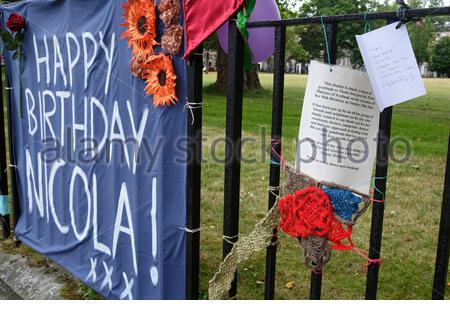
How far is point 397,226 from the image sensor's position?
4020 millimetres

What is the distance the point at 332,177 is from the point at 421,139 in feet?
22.7

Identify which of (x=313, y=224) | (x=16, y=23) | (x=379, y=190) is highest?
(x=16, y=23)

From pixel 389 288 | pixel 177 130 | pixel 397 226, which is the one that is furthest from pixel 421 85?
pixel 397 226

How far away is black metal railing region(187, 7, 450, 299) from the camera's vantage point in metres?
1.44

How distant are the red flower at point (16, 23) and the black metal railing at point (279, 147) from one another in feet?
6.12

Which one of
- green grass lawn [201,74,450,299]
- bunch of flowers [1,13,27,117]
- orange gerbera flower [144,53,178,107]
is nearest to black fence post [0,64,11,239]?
bunch of flowers [1,13,27,117]

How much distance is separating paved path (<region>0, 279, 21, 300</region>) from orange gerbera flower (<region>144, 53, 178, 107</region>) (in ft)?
5.72

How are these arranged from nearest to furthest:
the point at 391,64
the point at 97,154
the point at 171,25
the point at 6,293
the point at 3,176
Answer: the point at 391,64
the point at 171,25
the point at 97,154
the point at 6,293
the point at 3,176

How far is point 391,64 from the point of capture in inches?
54.0

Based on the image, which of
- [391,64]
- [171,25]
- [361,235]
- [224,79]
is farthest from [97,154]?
[224,79]

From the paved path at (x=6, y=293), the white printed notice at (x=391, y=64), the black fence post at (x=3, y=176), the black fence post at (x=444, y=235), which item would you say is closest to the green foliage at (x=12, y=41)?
the black fence post at (x=3, y=176)

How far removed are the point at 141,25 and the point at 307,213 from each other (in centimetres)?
116

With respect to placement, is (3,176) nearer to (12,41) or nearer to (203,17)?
(12,41)

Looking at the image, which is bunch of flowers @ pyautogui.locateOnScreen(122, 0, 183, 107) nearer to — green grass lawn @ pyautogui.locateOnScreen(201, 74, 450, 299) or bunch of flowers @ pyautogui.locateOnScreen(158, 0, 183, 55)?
bunch of flowers @ pyautogui.locateOnScreen(158, 0, 183, 55)
